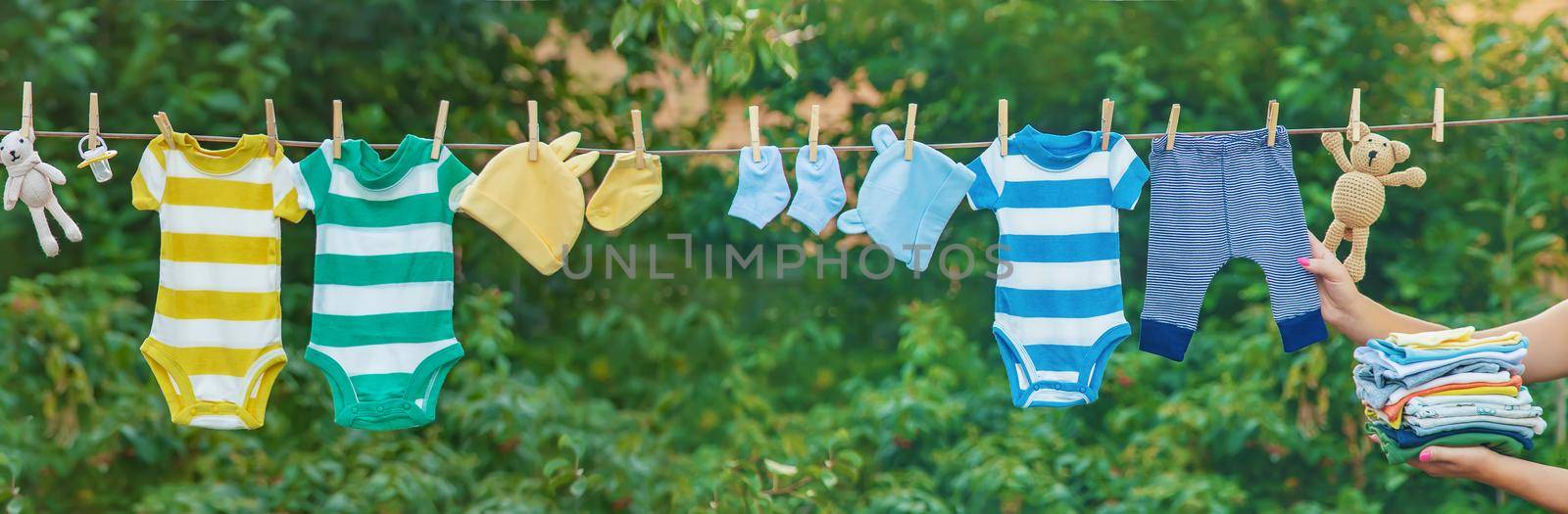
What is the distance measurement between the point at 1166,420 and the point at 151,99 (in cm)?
353

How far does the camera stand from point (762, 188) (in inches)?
106

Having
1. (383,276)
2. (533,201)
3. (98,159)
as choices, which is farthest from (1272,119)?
(98,159)

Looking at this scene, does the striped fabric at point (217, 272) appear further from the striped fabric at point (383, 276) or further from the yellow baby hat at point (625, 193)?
the yellow baby hat at point (625, 193)

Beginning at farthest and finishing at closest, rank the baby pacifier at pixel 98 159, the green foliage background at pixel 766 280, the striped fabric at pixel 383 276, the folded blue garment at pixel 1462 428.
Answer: the green foliage background at pixel 766 280, the striped fabric at pixel 383 276, the baby pacifier at pixel 98 159, the folded blue garment at pixel 1462 428

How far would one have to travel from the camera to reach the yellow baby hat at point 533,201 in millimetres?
2607

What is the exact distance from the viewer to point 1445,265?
418 cm

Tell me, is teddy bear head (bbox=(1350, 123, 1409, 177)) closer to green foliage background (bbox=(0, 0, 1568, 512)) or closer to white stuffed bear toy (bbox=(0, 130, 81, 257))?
green foliage background (bbox=(0, 0, 1568, 512))

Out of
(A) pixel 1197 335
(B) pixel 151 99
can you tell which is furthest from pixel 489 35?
(A) pixel 1197 335

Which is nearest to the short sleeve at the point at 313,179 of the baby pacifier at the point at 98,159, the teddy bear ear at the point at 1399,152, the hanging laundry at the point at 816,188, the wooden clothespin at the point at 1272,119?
the baby pacifier at the point at 98,159

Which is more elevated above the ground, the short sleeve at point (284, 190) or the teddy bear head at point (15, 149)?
the teddy bear head at point (15, 149)

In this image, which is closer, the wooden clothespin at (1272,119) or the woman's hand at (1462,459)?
the woman's hand at (1462,459)

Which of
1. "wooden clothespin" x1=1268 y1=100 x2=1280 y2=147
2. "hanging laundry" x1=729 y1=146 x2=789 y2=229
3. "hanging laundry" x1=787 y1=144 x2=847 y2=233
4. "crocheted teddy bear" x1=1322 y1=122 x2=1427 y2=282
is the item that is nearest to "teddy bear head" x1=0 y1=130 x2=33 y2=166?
"hanging laundry" x1=729 y1=146 x2=789 y2=229

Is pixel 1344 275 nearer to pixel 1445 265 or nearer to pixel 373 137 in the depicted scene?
pixel 1445 265

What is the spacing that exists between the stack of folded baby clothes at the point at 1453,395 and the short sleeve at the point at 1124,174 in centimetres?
57
